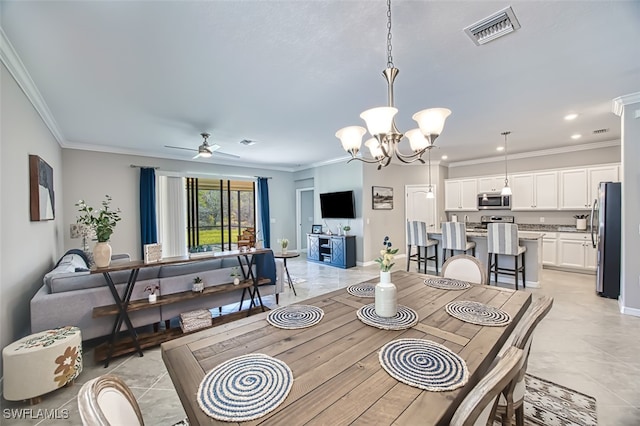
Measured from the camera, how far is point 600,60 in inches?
95.3

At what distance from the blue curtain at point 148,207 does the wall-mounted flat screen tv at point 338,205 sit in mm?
3897

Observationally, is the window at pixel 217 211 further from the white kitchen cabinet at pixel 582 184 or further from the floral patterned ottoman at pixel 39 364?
the white kitchen cabinet at pixel 582 184

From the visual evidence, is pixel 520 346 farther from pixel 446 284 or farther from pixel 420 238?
pixel 420 238

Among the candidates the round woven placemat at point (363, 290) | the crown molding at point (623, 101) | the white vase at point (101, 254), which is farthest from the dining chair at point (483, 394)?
the crown molding at point (623, 101)

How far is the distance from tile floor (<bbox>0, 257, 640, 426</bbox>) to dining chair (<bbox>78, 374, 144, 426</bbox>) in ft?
4.27

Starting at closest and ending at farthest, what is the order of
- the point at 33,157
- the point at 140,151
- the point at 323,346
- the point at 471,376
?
1. the point at 471,376
2. the point at 323,346
3. the point at 33,157
4. the point at 140,151

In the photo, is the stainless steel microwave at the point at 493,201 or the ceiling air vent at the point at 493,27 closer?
the ceiling air vent at the point at 493,27

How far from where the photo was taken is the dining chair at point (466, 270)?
241cm

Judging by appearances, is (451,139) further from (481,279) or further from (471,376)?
(471,376)

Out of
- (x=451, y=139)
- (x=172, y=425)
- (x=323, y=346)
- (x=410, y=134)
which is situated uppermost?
(x=451, y=139)

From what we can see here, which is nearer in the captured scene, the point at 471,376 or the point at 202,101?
the point at 471,376

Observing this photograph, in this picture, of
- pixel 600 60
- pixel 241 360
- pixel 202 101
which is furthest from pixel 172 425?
pixel 600 60

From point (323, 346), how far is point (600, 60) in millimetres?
3430

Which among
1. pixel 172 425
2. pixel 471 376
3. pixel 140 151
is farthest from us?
pixel 140 151
